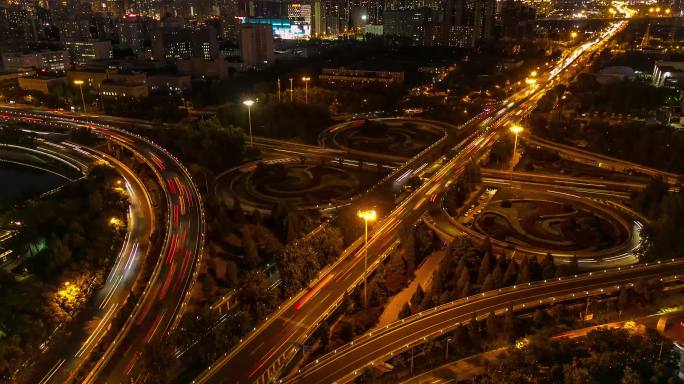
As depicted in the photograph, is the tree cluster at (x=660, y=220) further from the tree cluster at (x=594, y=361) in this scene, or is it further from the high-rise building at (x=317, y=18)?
the high-rise building at (x=317, y=18)

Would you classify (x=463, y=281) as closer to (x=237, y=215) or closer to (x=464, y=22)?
(x=237, y=215)

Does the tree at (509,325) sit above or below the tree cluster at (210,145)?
below

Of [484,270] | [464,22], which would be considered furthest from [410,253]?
[464,22]

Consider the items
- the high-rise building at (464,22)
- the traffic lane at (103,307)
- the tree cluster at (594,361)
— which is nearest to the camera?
the tree cluster at (594,361)

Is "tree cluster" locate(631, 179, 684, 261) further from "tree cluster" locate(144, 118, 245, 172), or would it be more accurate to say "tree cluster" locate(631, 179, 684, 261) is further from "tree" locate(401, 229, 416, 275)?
"tree cluster" locate(144, 118, 245, 172)

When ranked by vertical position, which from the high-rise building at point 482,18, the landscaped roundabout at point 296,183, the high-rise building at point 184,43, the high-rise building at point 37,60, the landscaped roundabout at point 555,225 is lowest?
the landscaped roundabout at point 555,225

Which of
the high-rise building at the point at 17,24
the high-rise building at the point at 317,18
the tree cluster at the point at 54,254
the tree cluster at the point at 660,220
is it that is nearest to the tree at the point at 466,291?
the tree cluster at the point at 660,220

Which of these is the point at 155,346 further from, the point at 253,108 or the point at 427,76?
the point at 427,76
